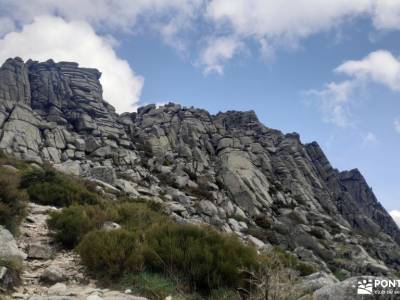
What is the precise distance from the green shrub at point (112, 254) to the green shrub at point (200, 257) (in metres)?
0.31

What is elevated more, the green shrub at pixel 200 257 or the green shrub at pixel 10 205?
the green shrub at pixel 10 205

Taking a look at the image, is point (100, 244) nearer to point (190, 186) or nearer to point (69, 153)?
point (190, 186)

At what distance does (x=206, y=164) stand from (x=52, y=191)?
31843 millimetres

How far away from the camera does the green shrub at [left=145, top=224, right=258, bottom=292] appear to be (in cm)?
691

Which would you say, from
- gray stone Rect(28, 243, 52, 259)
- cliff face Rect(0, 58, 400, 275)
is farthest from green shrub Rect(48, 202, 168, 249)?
cliff face Rect(0, 58, 400, 275)

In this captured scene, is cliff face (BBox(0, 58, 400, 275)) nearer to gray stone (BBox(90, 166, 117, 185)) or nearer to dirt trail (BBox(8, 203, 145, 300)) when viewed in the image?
gray stone (BBox(90, 166, 117, 185))

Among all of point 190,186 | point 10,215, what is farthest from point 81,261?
point 190,186

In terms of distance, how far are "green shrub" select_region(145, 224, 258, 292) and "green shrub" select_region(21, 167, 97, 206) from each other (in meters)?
8.11

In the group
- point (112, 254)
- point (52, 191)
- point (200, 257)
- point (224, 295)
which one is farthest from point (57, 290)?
point (52, 191)

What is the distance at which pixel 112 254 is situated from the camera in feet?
23.6

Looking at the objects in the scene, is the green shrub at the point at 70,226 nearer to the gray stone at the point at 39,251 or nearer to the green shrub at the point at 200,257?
the gray stone at the point at 39,251

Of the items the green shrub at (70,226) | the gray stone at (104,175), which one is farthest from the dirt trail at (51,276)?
the gray stone at (104,175)

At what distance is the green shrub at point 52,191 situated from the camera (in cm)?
1505

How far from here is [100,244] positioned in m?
7.58
